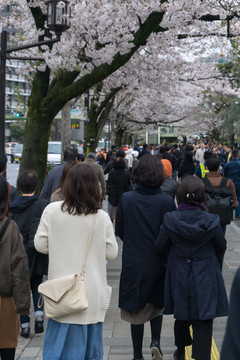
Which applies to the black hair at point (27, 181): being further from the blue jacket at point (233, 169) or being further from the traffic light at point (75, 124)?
the traffic light at point (75, 124)

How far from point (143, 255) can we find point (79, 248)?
1173 millimetres

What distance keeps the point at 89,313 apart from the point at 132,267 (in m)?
1.17

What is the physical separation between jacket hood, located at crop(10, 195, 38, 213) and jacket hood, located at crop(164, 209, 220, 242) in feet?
5.36

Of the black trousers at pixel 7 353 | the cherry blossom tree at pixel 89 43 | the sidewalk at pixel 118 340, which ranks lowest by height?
the sidewalk at pixel 118 340

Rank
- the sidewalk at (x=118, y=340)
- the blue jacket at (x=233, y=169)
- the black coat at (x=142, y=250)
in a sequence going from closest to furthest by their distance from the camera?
the black coat at (x=142, y=250), the sidewalk at (x=118, y=340), the blue jacket at (x=233, y=169)

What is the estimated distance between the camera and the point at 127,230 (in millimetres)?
5336

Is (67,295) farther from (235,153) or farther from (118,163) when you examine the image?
(235,153)

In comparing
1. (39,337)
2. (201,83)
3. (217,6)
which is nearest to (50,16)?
(217,6)

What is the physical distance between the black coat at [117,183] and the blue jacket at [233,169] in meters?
3.37

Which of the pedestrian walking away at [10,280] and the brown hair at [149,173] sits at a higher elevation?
the brown hair at [149,173]

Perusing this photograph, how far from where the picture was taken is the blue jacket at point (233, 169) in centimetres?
1505

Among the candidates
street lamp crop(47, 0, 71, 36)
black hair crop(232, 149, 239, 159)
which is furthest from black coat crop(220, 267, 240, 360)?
black hair crop(232, 149, 239, 159)

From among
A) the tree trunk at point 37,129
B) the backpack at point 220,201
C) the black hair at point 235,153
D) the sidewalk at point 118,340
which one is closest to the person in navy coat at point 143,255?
the sidewalk at point 118,340

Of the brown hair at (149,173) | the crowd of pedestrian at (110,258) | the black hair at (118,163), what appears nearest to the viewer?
the crowd of pedestrian at (110,258)
